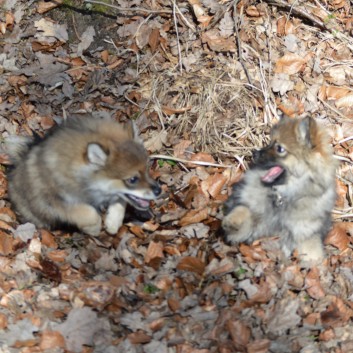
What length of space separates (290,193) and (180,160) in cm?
156

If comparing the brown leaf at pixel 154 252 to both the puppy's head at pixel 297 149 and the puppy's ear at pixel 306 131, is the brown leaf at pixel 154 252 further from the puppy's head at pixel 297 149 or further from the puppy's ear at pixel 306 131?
the puppy's ear at pixel 306 131

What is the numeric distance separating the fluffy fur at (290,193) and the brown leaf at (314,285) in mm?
202

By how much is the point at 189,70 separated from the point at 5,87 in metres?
2.29

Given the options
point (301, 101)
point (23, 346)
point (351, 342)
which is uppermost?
point (301, 101)

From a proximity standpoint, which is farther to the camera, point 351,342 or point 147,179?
point 147,179

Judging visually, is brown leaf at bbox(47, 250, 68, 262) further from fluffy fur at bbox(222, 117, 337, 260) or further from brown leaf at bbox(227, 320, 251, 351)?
brown leaf at bbox(227, 320, 251, 351)

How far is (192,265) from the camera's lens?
5.54m

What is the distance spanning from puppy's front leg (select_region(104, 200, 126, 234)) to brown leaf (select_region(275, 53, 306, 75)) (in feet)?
8.89

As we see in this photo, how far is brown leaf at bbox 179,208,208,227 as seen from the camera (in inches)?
243

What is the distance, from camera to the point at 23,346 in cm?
484

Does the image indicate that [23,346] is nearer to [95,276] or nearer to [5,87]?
[95,276]

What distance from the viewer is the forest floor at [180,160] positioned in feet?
16.6

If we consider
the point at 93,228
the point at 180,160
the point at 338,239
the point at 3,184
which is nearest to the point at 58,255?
the point at 93,228

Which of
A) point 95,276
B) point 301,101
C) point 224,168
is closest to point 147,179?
point 95,276
